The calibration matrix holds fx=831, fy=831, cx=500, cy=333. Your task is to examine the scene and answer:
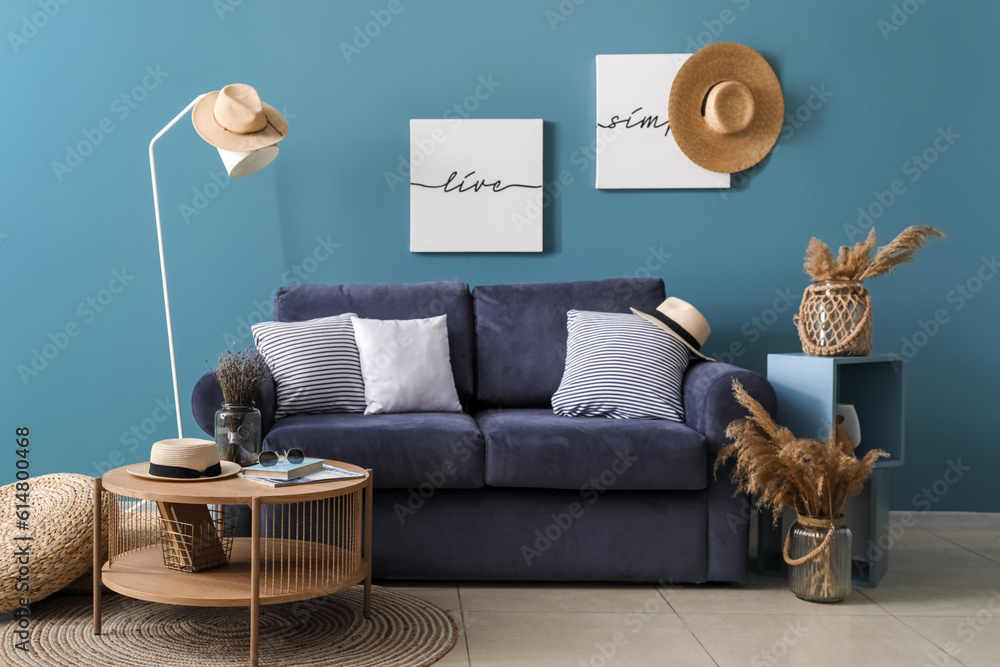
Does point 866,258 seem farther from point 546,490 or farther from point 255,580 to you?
point 255,580

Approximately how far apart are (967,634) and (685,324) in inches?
49.5

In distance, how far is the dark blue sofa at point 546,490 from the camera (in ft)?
7.98

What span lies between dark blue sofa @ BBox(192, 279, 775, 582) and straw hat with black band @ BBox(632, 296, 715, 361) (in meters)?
0.32

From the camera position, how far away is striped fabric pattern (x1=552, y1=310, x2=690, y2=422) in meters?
2.71

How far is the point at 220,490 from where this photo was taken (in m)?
1.88

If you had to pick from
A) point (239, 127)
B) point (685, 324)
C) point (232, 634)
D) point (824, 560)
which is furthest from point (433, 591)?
point (239, 127)

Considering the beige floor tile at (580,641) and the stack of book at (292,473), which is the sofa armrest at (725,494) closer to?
the beige floor tile at (580,641)

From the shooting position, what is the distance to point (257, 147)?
2857 millimetres

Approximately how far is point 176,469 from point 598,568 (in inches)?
49.4

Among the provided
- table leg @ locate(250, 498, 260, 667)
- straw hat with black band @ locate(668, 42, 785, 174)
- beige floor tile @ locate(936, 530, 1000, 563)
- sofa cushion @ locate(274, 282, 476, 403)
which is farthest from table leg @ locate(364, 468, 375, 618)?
beige floor tile @ locate(936, 530, 1000, 563)

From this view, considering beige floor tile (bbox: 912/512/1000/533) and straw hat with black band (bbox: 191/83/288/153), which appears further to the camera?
beige floor tile (bbox: 912/512/1000/533)

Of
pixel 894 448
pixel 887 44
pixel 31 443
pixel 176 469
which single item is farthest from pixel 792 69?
pixel 31 443

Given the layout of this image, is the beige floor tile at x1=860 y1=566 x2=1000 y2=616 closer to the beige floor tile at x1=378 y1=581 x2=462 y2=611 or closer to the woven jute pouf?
the beige floor tile at x1=378 y1=581 x2=462 y2=611

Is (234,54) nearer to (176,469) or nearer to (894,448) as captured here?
(176,469)
